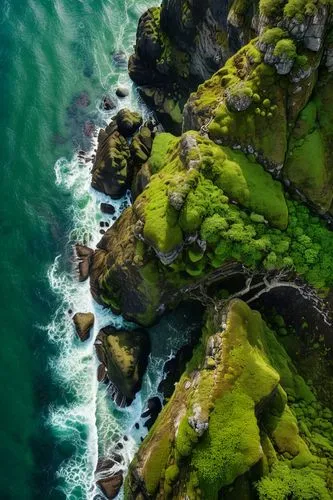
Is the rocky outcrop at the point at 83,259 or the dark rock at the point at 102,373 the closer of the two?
the dark rock at the point at 102,373

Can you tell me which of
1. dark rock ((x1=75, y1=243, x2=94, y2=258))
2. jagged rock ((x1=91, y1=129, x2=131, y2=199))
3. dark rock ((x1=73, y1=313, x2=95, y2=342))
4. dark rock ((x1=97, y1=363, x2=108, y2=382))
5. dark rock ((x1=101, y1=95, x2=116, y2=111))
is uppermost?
dark rock ((x1=101, y1=95, x2=116, y2=111))

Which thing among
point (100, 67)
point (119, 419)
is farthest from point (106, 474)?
point (100, 67)

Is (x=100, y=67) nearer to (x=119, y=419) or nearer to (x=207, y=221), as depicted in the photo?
(x=207, y=221)

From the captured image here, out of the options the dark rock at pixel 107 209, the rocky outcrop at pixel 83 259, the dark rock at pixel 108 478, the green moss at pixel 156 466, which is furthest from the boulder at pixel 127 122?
the dark rock at pixel 108 478

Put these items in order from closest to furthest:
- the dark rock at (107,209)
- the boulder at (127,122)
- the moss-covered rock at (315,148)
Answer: the moss-covered rock at (315,148) < the dark rock at (107,209) < the boulder at (127,122)

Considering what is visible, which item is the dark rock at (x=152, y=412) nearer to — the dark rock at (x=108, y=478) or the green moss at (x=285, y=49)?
the dark rock at (x=108, y=478)

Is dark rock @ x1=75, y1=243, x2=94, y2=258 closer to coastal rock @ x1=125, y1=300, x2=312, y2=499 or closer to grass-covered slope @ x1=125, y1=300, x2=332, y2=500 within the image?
coastal rock @ x1=125, y1=300, x2=312, y2=499

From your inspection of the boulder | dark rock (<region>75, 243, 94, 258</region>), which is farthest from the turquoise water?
the boulder
